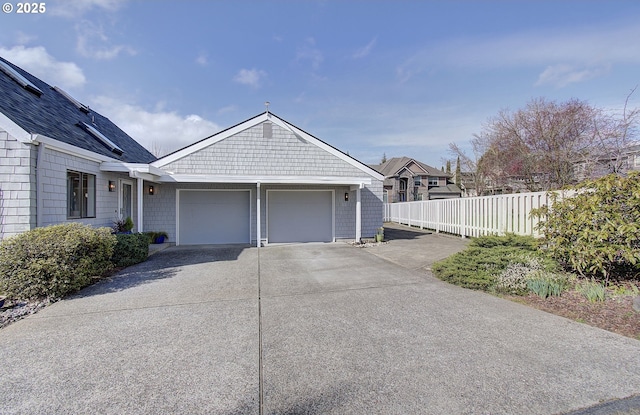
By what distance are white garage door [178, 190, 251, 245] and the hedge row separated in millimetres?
5812

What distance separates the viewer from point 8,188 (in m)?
6.12

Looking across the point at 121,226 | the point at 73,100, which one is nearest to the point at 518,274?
the point at 121,226

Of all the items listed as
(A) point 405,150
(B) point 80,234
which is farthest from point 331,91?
(A) point 405,150

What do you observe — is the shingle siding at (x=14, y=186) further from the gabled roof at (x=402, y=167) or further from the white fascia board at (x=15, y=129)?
the gabled roof at (x=402, y=167)

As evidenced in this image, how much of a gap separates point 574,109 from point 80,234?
19.4m

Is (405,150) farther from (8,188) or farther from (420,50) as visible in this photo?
(8,188)

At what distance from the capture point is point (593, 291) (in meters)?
4.57

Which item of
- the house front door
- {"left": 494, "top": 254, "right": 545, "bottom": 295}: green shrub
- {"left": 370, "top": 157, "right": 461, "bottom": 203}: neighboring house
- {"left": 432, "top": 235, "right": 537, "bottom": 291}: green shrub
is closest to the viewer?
{"left": 494, "top": 254, "right": 545, "bottom": 295}: green shrub

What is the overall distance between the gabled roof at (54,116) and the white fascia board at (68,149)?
0.59 ft

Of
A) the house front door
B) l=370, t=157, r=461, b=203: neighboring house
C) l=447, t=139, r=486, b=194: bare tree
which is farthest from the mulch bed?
l=370, t=157, r=461, b=203: neighboring house

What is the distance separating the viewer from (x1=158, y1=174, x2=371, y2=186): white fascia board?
10.7 m

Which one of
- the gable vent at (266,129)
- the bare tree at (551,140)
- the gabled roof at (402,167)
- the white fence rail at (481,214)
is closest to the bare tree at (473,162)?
the bare tree at (551,140)

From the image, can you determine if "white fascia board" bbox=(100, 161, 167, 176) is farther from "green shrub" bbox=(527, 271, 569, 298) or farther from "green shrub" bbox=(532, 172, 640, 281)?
"green shrub" bbox=(532, 172, 640, 281)

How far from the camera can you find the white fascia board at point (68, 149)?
20.4 ft
